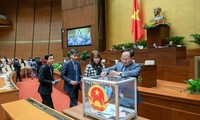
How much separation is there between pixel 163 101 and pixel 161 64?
2767mm

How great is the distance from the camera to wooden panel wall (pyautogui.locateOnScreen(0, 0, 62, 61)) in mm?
14508

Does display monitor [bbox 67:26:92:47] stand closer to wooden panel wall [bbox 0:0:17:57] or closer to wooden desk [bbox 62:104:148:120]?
wooden panel wall [bbox 0:0:17:57]

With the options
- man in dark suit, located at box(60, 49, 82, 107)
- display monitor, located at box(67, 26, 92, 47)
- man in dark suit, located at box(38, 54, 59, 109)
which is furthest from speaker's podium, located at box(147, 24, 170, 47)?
man in dark suit, located at box(38, 54, 59, 109)

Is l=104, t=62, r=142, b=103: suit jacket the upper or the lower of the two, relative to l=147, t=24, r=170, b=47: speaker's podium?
lower

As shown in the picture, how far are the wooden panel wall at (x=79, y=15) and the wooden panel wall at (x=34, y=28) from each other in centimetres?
478

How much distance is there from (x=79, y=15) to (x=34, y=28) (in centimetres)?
671

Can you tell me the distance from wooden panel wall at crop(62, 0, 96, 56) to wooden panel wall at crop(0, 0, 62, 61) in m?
4.78

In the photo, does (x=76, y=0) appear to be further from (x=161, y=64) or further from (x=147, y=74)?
(x=147, y=74)

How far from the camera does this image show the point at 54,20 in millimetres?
14812

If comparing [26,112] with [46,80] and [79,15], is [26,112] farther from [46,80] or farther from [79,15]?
[79,15]

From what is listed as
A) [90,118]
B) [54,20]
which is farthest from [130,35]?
[54,20]

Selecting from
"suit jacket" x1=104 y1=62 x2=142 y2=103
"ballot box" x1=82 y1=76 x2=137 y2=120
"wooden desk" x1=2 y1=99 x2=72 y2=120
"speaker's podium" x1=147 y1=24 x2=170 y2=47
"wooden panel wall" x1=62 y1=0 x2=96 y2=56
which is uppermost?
"wooden panel wall" x1=62 y1=0 x2=96 y2=56

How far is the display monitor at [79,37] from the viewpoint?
9087 millimetres

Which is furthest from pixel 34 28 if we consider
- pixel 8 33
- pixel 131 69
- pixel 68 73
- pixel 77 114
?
pixel 77 114
